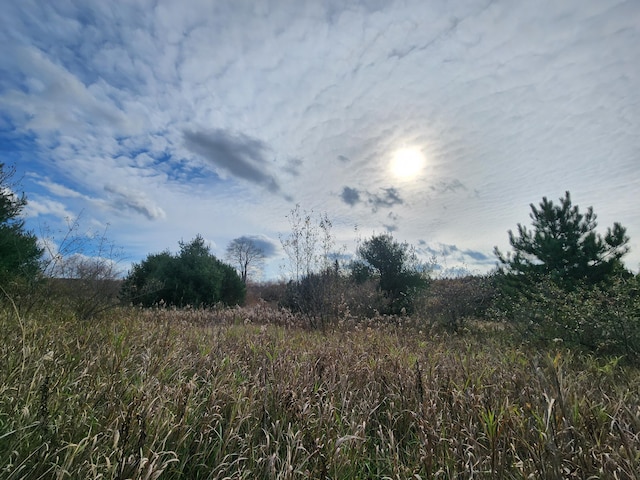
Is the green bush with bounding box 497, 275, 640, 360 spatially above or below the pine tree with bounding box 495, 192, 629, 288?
below

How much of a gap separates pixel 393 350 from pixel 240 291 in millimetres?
14044

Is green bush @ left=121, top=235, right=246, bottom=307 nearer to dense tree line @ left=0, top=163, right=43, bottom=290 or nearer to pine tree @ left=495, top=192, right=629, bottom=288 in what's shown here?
dense tree line @ left=0, top=163, right=43, bottom=290

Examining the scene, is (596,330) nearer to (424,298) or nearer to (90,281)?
(424,298)

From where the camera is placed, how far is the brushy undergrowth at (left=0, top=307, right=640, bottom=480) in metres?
1.94

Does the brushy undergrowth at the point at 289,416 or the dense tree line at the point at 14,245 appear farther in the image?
the dense tree line at the point at 14,245

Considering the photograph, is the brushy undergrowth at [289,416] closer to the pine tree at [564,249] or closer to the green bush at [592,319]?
the green bush at [592,319]

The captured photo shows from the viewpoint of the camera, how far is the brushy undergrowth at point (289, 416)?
1.94 meters

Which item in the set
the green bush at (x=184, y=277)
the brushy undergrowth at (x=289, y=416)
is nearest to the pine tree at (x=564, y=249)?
the brushy undergrowth at (x=289, y=416)

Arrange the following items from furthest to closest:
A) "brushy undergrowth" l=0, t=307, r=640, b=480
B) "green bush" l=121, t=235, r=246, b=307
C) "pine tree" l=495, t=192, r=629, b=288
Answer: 1. "green bush" l=121, t=235, r=246, b=307
2. "pine tree" l=495, t=192, r=629, b=288
3. "brushy undergrowth" l=0, t=307, r=640, b=480

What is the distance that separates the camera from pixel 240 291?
58.6 feet

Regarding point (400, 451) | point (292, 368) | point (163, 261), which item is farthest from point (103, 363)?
point (163, 261)

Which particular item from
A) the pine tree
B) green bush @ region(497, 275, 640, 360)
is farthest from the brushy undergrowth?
the pine tree

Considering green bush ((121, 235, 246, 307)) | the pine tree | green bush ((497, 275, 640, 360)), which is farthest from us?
green bush ((121, 235, 246, 307))


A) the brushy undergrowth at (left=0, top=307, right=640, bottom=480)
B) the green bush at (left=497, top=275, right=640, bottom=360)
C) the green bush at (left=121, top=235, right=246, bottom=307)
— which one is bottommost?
the brushy undergrowth at (left=0, top=307, right=640, bottom=480)
